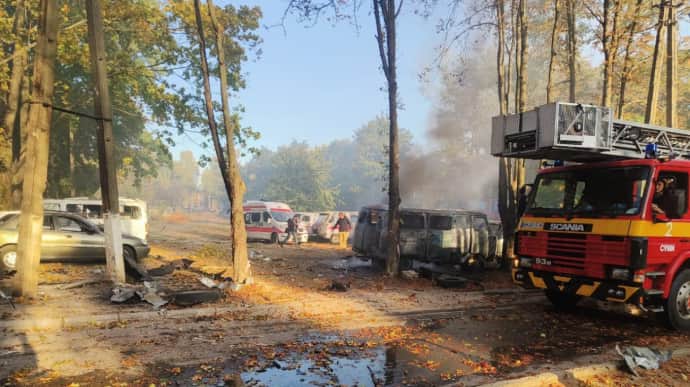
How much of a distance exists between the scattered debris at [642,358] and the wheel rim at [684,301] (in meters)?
1.92

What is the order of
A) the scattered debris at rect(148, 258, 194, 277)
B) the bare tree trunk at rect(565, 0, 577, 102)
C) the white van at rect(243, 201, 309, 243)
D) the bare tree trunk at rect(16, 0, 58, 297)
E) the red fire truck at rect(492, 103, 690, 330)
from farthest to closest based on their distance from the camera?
the white van at rect(243, 201, 309, 243)
the bare tree trunk at rect(565, 0, 577, 102)
the scattered debris at rect(148, 258, 194, 277)
the bare tree trunk at rect(16, 0, 58, 297)
the red fire truck at rect(492, 103, 690, 330)

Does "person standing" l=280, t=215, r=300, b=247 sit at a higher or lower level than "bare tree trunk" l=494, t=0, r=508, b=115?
lower

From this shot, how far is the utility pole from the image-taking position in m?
8.77

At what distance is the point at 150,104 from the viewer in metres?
21.5

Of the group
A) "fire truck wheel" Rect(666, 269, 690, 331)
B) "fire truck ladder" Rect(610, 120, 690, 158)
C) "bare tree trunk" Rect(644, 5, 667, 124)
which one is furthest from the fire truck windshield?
"bare tree trunk" Rect(644, 5, 667, 124)

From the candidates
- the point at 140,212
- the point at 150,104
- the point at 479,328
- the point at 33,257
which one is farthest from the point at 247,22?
the point at 479,328

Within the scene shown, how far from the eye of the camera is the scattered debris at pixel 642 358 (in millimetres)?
5196

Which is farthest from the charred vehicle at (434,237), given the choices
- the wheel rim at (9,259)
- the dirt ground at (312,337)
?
the wheel rim at (9,259)

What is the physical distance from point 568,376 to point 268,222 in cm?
2004

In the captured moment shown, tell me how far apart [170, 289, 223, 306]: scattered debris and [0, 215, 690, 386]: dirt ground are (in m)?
0.16

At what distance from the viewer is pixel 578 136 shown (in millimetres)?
7156

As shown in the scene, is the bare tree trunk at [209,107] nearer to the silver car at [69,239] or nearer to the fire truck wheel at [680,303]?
the silver car at [69,239]

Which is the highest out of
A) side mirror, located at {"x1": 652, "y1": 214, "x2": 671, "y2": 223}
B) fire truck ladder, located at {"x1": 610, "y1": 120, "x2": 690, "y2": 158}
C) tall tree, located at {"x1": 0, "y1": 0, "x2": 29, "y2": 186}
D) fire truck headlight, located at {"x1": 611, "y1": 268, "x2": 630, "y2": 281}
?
tall tree, located at {"x1": 0, "y1": 0, "x2": 29, "y2": 186}

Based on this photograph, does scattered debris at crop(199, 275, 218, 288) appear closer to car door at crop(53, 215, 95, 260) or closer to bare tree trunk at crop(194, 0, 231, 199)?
bare tree trunk at crop(194, 0, 231, 199)
